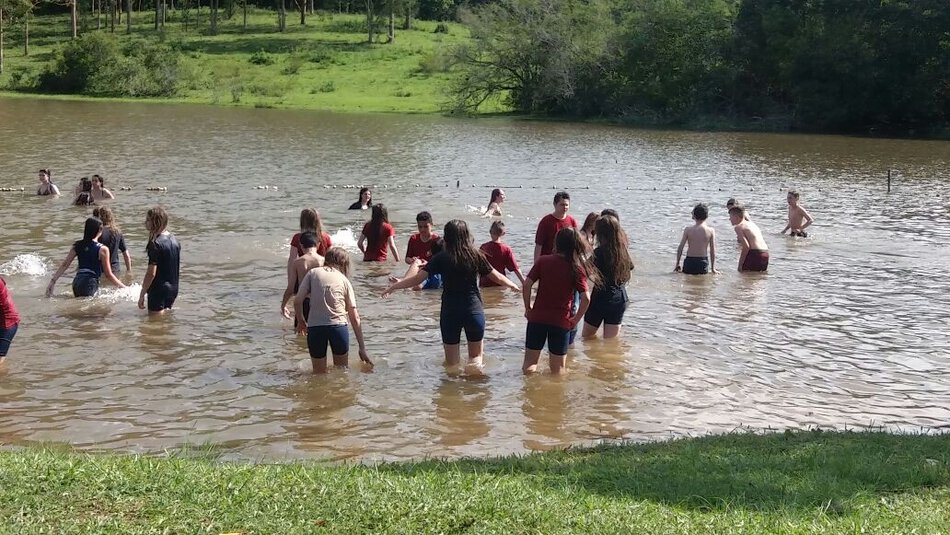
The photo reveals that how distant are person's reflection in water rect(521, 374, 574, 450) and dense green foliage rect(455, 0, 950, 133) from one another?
46631mm

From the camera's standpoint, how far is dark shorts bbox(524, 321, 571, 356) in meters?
10.1

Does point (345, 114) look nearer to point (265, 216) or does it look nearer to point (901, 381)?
point (265, 216)

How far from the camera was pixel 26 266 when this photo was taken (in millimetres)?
15852

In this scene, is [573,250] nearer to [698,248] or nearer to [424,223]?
[424,223]

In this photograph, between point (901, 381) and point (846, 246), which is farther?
point (846, 246)

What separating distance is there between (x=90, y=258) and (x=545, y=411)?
7.46 metres

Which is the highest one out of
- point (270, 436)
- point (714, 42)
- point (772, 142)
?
point (714, 42)

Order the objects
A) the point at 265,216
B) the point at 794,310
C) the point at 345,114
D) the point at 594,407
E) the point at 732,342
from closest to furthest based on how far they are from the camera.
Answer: the point at 594,407
the point at 732,342
the point at 794,310
the point at 265,216
the point at 345,114

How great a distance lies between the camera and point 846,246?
63.8 ft

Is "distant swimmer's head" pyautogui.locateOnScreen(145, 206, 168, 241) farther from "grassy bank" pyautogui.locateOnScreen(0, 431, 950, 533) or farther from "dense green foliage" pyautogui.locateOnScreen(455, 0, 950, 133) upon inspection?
"dense green foliage" pyautogui.locateOnScreen(455, 0, 950, 133)

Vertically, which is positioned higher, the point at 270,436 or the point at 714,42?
the point at 714,42

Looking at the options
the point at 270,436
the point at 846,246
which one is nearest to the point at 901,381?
the point at 270,436

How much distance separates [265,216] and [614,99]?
42.4 meters

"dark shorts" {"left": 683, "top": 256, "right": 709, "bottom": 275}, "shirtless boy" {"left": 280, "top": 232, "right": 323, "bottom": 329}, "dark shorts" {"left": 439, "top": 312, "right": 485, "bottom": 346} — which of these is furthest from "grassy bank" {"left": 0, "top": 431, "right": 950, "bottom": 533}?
"dark shorts" {"left": 683, "top": 256, "right": 709, "bottom": 275}
